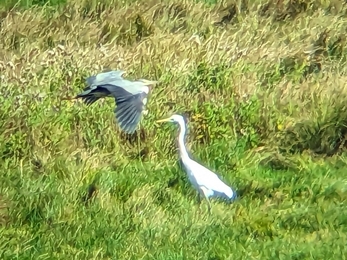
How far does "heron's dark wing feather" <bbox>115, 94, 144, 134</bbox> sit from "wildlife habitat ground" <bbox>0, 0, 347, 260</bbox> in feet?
1.02

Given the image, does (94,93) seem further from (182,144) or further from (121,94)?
(182,144)

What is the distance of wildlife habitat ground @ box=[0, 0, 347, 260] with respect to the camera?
18.1 ft

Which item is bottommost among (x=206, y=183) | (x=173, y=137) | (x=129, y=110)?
(x=173, y=137)

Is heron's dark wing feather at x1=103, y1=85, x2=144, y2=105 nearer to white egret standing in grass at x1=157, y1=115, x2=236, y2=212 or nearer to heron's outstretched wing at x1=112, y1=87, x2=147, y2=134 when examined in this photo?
heron's outstretched wing at x1=112, y1=87, x2=147, y2=134

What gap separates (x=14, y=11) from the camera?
32.9 feet

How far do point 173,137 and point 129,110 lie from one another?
→ 0.79 m

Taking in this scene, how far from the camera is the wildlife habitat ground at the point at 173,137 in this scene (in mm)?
5520

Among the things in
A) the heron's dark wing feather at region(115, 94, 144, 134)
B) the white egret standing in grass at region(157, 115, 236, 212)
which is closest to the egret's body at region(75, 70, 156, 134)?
the heron's dark wing feather at region(115, 94, 144, 134)

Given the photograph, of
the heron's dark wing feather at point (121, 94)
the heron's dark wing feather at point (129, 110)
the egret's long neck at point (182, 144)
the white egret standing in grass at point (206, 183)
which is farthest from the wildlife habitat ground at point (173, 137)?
the heron's dark wing feather at point (121, 94)

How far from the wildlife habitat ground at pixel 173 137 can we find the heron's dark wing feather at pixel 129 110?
311mm

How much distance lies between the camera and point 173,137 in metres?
6.96

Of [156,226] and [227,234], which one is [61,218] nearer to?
[156,226]

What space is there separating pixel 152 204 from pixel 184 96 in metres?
1.78

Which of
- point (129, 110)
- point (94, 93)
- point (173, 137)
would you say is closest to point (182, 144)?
point (129, 110)
